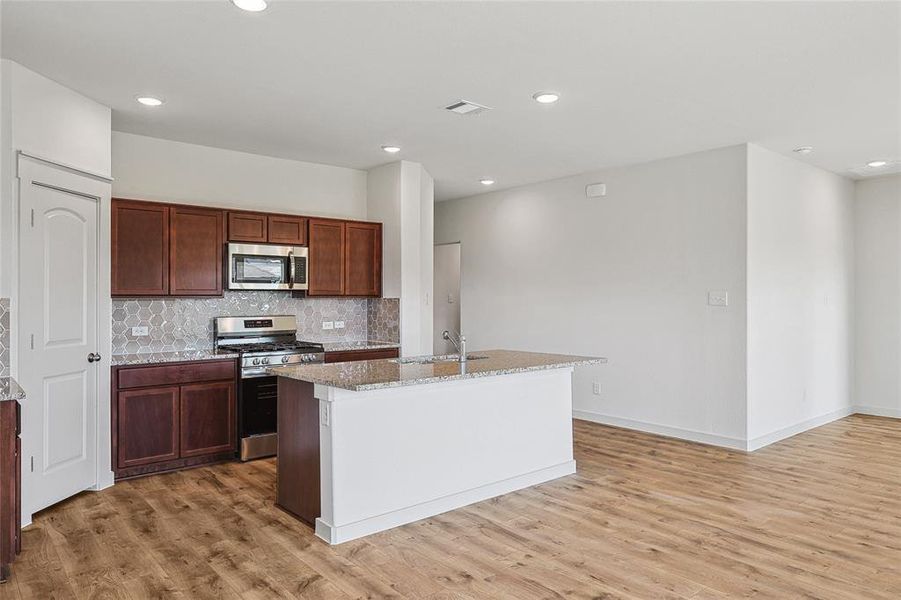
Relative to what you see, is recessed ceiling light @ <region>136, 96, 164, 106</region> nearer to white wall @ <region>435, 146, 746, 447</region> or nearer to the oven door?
the oven door

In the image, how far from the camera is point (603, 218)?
6465 millimetres

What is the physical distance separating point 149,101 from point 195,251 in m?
1.28

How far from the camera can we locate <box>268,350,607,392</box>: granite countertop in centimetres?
327

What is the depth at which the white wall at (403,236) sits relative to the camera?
6070 mm

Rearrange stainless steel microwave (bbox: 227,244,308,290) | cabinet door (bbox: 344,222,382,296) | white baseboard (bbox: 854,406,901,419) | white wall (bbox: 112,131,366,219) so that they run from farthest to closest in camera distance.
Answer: white baseboard (bbox: 854,406,901,419), cabinet door (bbox: 344,222,382,296), stainless steel microwave (bbox: 227,244,308,290), white wall (bbox: 112,131,366,219)

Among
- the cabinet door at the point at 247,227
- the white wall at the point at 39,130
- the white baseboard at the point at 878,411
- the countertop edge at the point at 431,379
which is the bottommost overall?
the white baseboard at the point at 878,411

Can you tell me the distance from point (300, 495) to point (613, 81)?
3.11m

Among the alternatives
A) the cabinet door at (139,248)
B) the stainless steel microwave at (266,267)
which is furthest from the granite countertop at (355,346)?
the cabinet door at (139,248)

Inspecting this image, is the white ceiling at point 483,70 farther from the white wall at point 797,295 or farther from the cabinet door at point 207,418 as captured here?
the cabinet door at point 207,418

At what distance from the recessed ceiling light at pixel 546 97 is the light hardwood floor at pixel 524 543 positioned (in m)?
2.60

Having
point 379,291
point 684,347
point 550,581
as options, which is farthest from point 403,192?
point 550,581

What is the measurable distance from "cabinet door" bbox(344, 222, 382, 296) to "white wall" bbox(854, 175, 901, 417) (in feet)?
17.8

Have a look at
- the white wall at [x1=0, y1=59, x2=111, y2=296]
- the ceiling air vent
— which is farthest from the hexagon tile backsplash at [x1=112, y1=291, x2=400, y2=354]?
the ceiling air vent

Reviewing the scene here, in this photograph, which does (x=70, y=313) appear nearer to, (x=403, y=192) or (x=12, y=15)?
(x=12, y=15)
